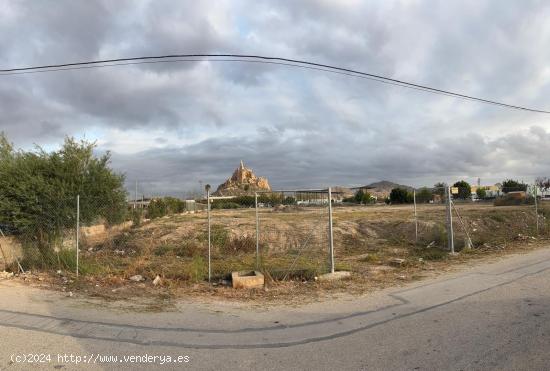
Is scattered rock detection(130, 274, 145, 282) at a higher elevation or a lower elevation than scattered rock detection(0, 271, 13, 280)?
lower

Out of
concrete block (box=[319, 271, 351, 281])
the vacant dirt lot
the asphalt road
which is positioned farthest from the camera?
concrete block (box=[319, 271, 351, 281])

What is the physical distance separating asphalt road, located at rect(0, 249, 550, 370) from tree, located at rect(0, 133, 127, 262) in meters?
5.42

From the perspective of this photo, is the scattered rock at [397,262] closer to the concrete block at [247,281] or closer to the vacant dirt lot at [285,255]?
the vacant dirt lot at [285,255]

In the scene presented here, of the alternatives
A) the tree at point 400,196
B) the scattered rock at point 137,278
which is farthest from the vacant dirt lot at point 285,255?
the tree at point 400,196

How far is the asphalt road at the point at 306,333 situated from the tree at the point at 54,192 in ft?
17.8

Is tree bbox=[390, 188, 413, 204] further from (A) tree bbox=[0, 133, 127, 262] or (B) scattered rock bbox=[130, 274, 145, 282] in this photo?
(B) scattered rock bbox=[130, 274, 145, 282]

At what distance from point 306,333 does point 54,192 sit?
1159 centimetres

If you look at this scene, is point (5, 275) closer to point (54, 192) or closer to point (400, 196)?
point (54, 192)

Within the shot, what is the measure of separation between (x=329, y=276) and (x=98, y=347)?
655 cm

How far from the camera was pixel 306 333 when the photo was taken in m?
6.95

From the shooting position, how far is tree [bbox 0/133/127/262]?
14.9 metres

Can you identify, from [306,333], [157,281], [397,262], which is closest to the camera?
[306,333]

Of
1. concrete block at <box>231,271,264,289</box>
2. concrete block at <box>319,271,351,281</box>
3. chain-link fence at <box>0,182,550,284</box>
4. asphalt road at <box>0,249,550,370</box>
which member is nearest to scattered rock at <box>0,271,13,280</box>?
chain-link fence at <box>0,182,550,284</box>

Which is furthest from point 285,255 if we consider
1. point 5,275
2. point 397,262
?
point 5,275
